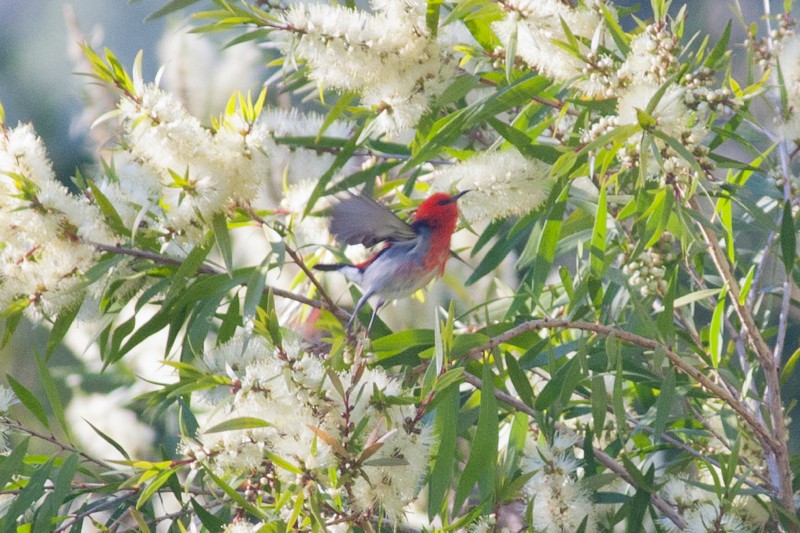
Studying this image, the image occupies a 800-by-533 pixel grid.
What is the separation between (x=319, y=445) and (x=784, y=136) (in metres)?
0.47

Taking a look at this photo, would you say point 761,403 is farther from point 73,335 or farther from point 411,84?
point 73,335

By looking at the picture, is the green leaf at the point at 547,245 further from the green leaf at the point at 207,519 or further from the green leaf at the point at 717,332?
the green leaf at the point at 207,519

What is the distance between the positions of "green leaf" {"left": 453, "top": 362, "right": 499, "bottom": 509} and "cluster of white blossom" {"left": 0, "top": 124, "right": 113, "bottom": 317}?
0.32 meters

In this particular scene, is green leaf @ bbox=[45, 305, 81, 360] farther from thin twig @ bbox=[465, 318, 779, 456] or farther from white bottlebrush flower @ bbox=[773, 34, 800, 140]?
white bottlebrush flower @ bbox=[773, 34, 800, 140]

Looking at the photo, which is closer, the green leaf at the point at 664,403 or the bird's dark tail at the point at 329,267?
the green leaf at the point at 664,403

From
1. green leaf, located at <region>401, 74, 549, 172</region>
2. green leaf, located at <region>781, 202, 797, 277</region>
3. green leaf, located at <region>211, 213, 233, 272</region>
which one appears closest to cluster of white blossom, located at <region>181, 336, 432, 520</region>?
green leaf, located at <region>211, 213, 233, 272</region>

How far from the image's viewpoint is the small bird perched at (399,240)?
875 millimetres

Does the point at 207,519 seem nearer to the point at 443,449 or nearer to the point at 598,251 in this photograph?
the point at 443,449

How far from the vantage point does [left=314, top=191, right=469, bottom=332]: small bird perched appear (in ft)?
2.87

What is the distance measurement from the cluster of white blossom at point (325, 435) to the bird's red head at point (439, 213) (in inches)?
9.6

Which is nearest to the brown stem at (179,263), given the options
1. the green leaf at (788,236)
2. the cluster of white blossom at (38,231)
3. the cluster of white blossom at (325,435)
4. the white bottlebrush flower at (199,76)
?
the cluster of white blossom at (38,231)

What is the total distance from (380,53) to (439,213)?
0.70 ft

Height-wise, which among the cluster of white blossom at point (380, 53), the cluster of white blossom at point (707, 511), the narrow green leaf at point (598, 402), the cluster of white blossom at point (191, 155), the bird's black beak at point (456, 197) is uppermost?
the cluster of white blossom at point (380, 53)

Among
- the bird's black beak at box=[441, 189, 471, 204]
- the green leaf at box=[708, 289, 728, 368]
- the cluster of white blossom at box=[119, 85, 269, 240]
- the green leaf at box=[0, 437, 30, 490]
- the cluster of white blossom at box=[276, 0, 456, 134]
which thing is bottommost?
the green leaf at box=[0, 437, 30, 490]
